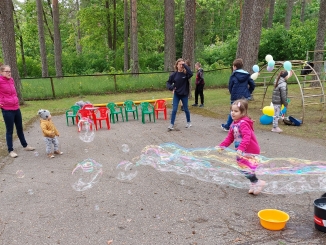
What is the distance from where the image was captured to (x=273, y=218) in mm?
3639

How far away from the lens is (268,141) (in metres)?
7.12

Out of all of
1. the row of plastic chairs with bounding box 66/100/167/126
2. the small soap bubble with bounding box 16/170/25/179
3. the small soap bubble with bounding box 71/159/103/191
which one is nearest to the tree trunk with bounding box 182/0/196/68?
the row of plastic chairs with bounding box 66/100/167/126

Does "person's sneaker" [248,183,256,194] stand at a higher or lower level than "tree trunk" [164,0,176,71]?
lower

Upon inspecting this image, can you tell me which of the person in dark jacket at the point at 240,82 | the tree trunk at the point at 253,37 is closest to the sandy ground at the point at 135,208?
the person in dark jacket at the point at 240,82

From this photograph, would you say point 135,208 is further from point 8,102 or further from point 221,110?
point 221,110

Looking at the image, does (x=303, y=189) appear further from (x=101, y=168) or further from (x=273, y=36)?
(x=273, y=36)

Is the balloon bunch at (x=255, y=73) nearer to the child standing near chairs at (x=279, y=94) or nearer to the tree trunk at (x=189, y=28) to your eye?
the child standing near chairs at (x=279, y=94)

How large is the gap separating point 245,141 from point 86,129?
596 cm

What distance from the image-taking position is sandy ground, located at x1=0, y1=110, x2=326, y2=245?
3.39 meters

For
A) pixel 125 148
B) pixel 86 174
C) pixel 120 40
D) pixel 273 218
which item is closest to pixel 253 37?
pixel 125 148

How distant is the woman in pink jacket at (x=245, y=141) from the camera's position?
4078 millimetres

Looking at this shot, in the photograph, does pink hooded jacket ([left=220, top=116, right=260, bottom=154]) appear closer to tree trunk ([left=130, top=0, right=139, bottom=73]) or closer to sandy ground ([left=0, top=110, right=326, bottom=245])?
sandy ground ([left=0, top=110, right=326, bottom=245])

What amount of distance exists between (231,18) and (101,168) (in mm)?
41491

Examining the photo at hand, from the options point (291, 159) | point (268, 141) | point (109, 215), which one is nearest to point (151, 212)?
point (109, 215)
